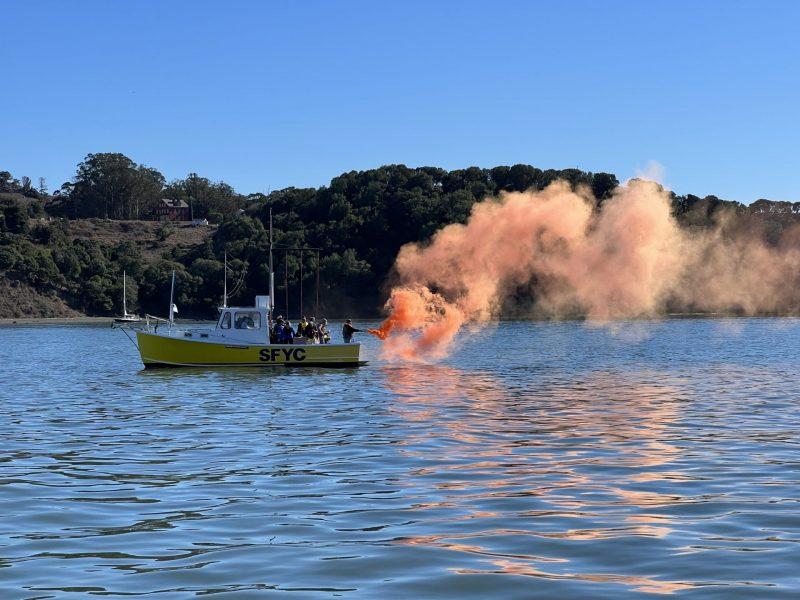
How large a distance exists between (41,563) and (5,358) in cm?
5820

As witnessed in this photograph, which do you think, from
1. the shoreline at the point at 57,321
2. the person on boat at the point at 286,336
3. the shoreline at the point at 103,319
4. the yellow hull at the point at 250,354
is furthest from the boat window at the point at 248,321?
the shoreline at the point at 57,321

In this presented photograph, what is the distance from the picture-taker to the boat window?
49.8 metres

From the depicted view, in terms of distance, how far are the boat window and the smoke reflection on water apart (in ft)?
49.9

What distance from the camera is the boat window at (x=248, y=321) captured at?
49844mm

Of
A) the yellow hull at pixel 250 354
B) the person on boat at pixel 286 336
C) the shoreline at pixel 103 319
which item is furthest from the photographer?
the shoreline at pixel 103 319

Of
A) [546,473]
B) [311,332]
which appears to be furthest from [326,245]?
[546,473]

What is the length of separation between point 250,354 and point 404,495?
3323 centimetres

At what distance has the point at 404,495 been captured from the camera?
55.1 feet

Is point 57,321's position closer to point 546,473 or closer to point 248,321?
point 248,321

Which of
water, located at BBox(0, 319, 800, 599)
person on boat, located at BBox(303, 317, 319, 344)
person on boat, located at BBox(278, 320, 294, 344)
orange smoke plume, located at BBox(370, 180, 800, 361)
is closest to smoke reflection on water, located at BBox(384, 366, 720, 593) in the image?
water, located at BBox(0, 319, 800, 599)

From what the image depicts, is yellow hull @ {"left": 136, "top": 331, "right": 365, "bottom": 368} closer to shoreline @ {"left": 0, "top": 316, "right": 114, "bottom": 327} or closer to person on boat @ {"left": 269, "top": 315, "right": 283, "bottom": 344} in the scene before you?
person on boat @ {"left": 269, "top": 315, "right": 283, "bottom": 344}

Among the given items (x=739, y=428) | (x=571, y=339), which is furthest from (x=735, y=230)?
(x=739, y=428)

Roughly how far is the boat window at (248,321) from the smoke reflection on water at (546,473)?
49.9ft

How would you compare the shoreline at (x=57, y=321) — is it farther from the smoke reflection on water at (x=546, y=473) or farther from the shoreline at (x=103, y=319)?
the smoke reflection on water at (x=546, y=473)
